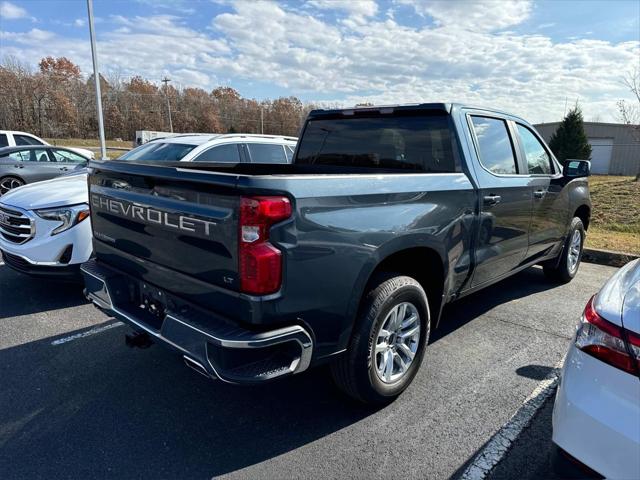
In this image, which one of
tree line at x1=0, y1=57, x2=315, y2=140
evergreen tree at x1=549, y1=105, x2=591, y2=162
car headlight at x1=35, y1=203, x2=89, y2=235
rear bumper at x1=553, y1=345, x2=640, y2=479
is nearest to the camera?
rear bumper at x1=553, y1=345, x2=640, y2=479

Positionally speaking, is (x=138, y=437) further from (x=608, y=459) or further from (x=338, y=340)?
(x=608, y=459)

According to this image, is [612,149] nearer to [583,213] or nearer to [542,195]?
[583,213]

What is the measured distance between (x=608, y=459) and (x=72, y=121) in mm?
70186

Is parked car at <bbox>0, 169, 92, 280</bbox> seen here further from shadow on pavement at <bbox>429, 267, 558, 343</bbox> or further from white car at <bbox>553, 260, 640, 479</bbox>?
white car at <bbox>553, 260, 640, 479</bbox>

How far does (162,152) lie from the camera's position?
271 inches

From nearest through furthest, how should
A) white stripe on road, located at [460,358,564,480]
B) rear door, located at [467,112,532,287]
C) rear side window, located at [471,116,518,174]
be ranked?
white stripe on road, located at [460,358,564,480] < rear door, located at [467,112,532,287] < rear side window, located at [471,116,518,174]

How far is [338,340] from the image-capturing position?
8.52 feet

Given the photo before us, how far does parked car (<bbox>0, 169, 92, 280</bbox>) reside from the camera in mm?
4500

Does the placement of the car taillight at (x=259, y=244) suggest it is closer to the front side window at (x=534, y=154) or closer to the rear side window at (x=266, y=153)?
the front side window at (x=534, y=154)

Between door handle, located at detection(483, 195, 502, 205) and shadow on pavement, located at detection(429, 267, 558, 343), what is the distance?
4.29 ft

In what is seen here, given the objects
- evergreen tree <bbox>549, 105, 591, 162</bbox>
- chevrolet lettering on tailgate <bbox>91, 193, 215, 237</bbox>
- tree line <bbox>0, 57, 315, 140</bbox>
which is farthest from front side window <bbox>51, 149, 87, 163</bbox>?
tree line <bbox>0, 57, 315, 140</bbox>

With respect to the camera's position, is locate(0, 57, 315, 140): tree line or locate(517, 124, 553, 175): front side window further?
locate(0, 57, 315, 140): tree line

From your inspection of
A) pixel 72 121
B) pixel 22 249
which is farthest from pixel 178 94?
pixel 22 249

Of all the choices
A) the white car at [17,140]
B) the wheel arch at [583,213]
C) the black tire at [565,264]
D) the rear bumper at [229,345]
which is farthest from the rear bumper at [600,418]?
the white car at [17,140]
